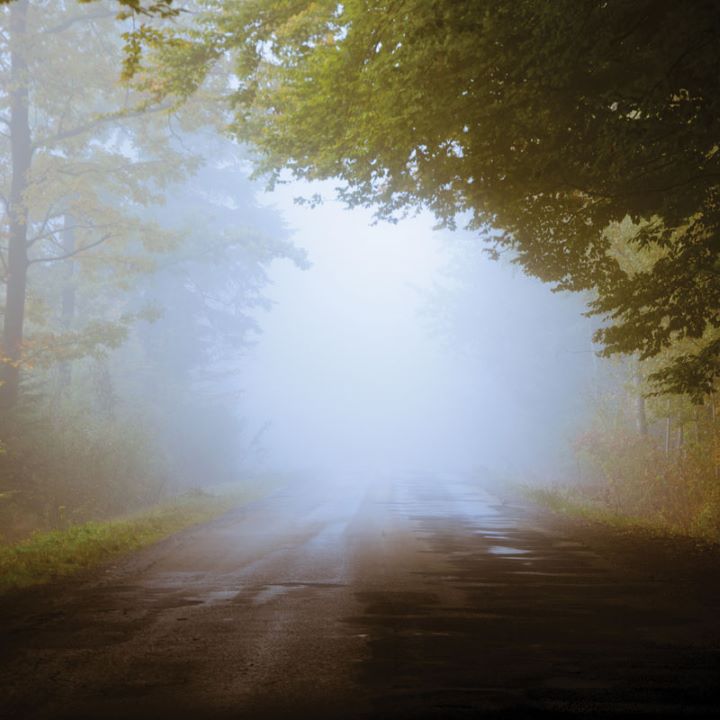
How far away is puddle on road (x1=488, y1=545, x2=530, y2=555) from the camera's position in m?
12.7

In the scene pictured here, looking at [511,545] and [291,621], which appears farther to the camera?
[511,545]

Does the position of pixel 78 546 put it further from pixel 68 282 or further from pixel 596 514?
pixel 68 282

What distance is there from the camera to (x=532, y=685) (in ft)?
17.0

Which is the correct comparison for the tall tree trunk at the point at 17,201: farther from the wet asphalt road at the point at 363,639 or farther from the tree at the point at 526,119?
the wet asphalt road at the point at 363,639

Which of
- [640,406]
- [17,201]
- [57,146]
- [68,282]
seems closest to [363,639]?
[17,201]

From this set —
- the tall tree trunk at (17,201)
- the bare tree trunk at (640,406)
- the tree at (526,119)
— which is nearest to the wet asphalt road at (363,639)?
the tree at (526,119)

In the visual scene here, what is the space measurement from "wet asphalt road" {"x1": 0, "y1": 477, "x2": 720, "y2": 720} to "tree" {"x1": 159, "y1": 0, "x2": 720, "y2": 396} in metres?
4.96

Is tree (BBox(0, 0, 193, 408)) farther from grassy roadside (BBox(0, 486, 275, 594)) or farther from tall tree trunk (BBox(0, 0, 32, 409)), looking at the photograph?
grassy roadside (BBox(0, 486, 275, 594))

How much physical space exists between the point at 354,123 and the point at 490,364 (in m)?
43.7

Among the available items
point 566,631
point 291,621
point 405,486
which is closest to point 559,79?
point 566,631

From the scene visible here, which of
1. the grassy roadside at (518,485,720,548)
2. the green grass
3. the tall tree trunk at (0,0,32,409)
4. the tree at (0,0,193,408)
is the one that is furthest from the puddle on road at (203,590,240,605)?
the tall tree trunk at (0,0,32,409)

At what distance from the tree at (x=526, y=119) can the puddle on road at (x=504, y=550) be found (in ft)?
11.9

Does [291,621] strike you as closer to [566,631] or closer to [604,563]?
[566,631]

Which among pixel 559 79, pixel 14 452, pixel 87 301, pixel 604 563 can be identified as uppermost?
pixel 87 301
